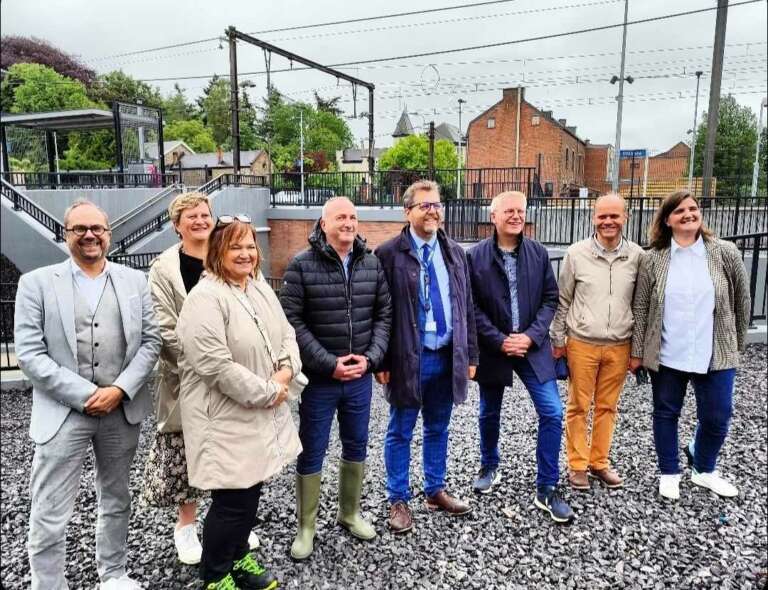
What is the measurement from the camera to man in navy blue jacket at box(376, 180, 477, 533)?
2.98m

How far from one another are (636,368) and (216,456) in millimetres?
2584

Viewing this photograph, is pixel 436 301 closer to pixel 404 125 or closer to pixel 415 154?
pixel 404 125

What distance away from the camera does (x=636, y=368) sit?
11.0 feet

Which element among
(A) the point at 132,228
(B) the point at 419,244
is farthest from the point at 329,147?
(B) the point at 419,244

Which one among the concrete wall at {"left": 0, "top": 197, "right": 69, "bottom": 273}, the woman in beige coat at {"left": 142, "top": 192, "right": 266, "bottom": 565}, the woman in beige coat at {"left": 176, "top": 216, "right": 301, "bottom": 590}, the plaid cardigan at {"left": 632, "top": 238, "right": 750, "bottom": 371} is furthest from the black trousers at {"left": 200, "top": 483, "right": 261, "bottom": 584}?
the concrete wall at {"left": 0, "top": 197, "right": 69, "bottom": 273}

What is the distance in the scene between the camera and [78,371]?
7.55 ft

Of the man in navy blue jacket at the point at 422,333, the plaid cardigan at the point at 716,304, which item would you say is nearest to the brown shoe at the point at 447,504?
the man in navy blue jacket at the point at 422,333

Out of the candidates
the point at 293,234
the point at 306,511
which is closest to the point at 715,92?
the point at 306,511

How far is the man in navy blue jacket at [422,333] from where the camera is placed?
9.77 ft

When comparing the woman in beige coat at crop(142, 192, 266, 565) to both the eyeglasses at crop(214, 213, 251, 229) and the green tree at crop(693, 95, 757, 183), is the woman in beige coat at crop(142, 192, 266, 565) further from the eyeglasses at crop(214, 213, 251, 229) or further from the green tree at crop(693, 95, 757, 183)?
the green tree at crop(693, 95, 757, 183)

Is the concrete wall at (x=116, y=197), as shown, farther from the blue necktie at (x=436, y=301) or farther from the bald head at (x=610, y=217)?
the bald head at (x=610, y=217)

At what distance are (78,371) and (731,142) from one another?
408 inches

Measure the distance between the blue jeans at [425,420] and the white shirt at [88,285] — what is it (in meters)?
1.69

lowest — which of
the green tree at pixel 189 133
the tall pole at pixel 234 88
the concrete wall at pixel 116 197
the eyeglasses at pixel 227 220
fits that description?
the eyeglasses at pixel 227 220
